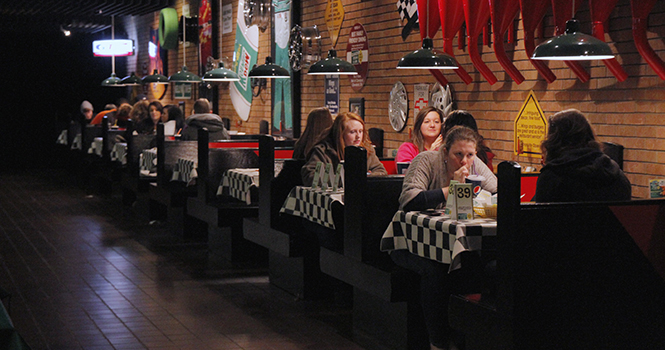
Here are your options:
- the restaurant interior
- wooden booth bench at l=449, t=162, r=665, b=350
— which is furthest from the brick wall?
wooden booth bench at l=449, t=162, r=665, b=350

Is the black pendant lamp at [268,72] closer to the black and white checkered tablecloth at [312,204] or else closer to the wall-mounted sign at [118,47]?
the black and white checkered tablecloth at [312,204]

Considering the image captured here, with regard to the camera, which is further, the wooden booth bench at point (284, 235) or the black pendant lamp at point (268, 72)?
the black pendant lamp at point (268, 72)

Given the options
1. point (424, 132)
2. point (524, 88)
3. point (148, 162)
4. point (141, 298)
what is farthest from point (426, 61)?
point (148, 162)

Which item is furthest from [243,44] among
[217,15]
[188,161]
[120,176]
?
[188,161]

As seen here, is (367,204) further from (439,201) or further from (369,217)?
(439,201)

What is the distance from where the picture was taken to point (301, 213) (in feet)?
18.9

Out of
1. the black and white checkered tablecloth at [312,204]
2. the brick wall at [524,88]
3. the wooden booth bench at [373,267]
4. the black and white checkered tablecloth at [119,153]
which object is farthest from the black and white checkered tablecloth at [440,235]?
the black and white checkered tablecloth at [119,153]

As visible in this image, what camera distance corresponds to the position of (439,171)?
15.5 ft

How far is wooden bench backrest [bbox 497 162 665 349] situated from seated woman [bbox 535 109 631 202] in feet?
1.40

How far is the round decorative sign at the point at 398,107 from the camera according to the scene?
27.0 feet

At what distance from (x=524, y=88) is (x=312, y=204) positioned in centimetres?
214

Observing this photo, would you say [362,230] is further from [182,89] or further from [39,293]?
[182,89]

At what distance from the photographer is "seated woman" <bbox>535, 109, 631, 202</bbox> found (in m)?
4.04

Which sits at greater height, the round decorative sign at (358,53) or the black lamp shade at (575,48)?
the round decorative sign at (358,53)
